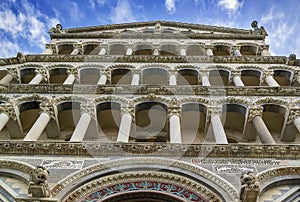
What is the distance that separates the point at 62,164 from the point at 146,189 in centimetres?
275

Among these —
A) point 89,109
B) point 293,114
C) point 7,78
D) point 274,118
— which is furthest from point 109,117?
point 293,114

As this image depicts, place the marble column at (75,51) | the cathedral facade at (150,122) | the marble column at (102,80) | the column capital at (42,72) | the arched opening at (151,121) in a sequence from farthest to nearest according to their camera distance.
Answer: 1. the marble column at (75,51)
2. the column capital at (42,72)
3. the marble column at (102,80)
4. the arched opening at (151,121)
5. the cathedral facade at (150,122)

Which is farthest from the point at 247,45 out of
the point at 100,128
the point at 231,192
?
the point at 231,192

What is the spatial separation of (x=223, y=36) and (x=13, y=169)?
18.9m

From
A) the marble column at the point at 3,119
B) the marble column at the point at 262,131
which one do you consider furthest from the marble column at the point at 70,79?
the marble column at the point at 262,131

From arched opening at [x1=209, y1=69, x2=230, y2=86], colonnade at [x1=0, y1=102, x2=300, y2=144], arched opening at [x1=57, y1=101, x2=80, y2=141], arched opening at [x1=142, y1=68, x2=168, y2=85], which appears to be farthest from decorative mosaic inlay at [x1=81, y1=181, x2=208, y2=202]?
arched opening at [x1=209, y1=69, x2=230, y2=86]

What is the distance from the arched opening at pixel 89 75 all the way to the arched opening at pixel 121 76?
815 mm

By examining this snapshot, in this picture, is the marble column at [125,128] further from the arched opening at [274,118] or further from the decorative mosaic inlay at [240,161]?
the arched opening at [274,118]

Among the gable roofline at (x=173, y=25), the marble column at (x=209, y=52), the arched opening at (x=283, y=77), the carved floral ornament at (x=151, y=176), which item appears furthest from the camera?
the gable roofline at (x=173, y=25)

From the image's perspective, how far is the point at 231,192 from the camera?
35.1ft

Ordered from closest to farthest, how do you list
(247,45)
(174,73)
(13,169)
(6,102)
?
(13,169), (6,102), (174,73), (247,45)

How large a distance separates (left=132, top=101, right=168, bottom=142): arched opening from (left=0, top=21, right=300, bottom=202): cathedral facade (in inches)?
1.7

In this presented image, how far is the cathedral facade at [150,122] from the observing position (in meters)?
11.2

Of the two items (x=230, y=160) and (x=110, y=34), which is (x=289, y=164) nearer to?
(x=230, y=160)
